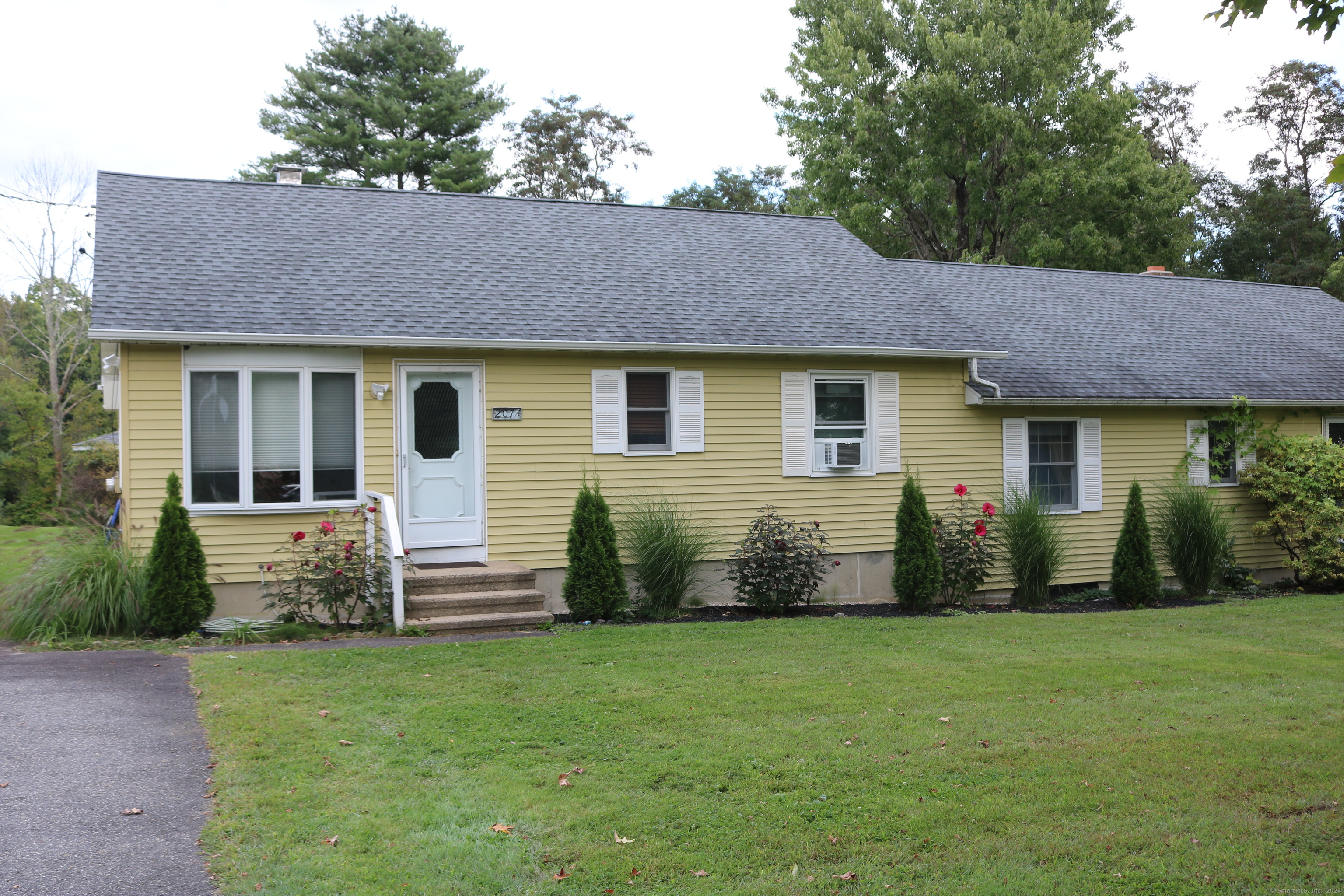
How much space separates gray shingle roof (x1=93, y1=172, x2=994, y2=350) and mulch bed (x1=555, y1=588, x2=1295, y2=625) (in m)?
2.98

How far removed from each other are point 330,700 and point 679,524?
534 cm

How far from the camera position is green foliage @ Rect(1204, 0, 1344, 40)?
4.75m

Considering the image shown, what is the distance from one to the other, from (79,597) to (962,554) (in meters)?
9.06

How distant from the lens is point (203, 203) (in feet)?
40.4

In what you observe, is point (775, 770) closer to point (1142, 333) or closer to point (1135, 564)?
point (1135, 564)

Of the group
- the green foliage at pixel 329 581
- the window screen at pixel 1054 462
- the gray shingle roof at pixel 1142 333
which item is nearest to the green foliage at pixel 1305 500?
the gray shingle roof at pixel 1142 333

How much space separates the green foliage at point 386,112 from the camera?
3086 cm

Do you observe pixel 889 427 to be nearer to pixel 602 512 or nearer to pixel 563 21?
pixel 602 512

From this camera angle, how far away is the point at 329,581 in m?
9.66

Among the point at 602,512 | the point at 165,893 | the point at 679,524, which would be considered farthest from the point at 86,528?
the point at 165,893

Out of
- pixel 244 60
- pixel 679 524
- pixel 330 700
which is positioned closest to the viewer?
pixel 330 700

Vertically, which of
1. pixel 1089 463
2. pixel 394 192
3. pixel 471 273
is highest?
pixel 394 192

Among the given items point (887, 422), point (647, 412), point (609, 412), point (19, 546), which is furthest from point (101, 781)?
point (19, 546)

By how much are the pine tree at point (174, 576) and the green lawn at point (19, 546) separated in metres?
1.62
